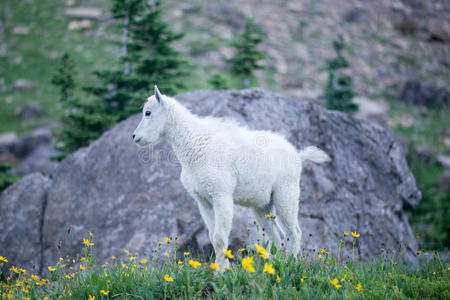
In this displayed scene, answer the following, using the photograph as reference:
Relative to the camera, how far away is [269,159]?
5891 mm

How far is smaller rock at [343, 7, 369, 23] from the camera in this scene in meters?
47.3

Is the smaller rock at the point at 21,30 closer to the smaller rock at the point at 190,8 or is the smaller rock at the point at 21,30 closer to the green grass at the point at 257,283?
the smaller rock at the point at 190,8

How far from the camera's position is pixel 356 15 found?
156 ft

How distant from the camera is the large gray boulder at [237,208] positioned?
841 centimetres

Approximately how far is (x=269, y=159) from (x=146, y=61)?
882 cm

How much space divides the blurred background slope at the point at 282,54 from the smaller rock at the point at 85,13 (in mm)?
129

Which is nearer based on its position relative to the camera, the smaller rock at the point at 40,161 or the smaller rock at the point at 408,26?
the smaller rock at the point at 40,161

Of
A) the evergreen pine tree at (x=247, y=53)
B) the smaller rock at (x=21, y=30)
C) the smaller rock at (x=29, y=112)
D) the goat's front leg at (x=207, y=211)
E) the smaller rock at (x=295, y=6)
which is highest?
the goat's front leg at (x=207, y=211)

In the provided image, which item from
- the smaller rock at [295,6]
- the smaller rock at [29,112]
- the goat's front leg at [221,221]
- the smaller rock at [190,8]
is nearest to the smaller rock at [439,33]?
the smaller rock at [295,6]

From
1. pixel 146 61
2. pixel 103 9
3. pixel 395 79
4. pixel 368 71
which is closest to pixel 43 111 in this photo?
pixel 103 9

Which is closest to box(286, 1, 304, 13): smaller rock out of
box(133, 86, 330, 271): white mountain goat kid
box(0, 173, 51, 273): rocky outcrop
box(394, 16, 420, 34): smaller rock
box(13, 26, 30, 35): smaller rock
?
box(394, 16, 420, 34): smaller rock

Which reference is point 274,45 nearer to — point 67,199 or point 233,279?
point 67,199

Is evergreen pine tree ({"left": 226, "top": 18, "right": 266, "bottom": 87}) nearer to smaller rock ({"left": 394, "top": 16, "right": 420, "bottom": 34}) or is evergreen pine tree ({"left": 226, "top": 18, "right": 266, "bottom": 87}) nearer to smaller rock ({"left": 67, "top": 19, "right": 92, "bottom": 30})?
smaller rock ({"left": 67, "top": 19, "right": 92, "bottom": 30})

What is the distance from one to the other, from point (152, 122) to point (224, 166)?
137 cm
